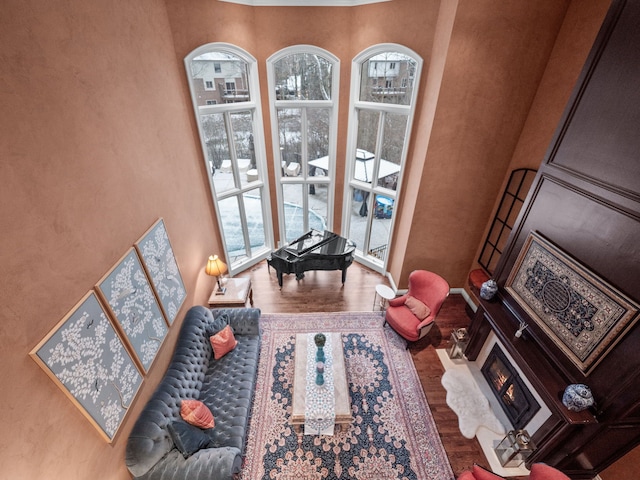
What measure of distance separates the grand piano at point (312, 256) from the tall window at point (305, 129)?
116cm

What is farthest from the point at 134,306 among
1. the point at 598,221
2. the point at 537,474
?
the point at 598,221

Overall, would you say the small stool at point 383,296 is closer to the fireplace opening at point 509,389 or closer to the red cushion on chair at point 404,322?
the red cushion on chair at point 404,322

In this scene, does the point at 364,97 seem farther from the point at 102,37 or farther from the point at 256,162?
the point at 102,37

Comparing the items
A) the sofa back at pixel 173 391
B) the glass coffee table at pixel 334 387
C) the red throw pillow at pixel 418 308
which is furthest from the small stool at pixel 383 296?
the sofa back at pixel 173 391

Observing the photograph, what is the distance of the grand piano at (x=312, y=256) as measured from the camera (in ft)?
20.0

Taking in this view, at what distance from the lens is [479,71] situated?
4.20 m

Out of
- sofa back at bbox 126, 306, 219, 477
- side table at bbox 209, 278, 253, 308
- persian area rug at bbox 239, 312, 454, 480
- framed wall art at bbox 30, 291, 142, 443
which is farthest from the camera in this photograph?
side table at bbox 209, 278, 253, 308

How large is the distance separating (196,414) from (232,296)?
7.21ft

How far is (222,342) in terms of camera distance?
4652 mm

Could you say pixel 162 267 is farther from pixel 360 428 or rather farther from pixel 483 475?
pixel 483 475

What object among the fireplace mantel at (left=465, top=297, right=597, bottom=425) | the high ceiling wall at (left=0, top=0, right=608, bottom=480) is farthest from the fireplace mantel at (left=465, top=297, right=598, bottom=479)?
the high ceiling wall at (left=0, top=0, right=608, bottom=480)

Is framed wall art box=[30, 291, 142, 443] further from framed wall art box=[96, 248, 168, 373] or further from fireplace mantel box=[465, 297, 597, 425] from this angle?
fireplace mantel box=[465, 297, 597, 425]

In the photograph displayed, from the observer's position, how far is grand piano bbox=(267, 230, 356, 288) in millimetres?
6109

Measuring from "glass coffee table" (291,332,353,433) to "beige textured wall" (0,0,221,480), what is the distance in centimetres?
191
